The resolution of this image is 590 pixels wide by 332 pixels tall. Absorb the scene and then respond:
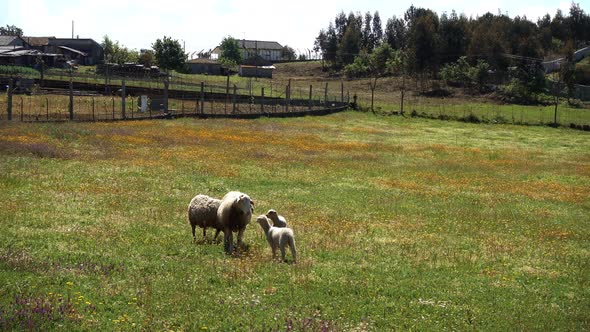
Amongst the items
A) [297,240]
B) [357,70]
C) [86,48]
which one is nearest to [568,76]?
[357,70]

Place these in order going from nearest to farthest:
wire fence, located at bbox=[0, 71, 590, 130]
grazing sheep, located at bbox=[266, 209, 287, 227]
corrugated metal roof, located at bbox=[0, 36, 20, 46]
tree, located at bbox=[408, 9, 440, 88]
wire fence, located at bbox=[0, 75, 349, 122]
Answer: grazing sheep, located at bbox=[266, 209, 287, 227]
wire fence, located at bbox=[0, 75, 349, 122]
wire fence, located at bbox=[0, 71, 590, 130]
corrugated metal roof, located at bbox=[0, 36, 20, 46]
tree, located at bbox=[408, 9, 440, 88]

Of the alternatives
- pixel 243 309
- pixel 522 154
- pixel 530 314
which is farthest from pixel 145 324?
pixel 522 154

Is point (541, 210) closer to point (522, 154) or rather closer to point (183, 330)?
point (183, 330)

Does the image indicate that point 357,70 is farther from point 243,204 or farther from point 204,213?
point 243,204

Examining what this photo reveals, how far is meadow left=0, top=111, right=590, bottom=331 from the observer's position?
13484 mm

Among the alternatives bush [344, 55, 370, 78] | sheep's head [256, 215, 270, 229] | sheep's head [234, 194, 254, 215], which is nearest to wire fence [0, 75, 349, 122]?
sheep's head [234, 194, 254, 215]

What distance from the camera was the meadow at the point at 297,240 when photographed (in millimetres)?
13484

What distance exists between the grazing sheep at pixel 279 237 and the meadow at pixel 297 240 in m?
0.45

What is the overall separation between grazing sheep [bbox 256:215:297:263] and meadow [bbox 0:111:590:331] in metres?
0.45

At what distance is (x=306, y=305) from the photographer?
1398 centimetres

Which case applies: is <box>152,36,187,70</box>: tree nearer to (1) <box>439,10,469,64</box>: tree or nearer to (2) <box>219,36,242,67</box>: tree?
(2) <box>219,36,242,67</box>: tree

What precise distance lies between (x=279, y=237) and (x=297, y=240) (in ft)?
10.1

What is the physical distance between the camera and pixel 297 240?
68.0 ft

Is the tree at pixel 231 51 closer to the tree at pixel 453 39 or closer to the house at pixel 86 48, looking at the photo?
the house at pixel 86 48
